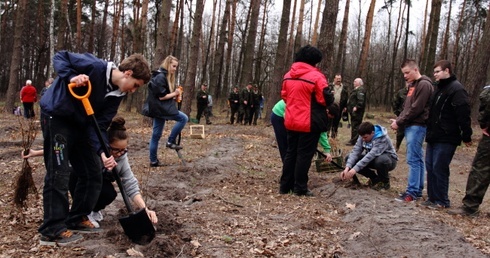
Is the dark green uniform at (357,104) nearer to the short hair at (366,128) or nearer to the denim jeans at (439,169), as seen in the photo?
the short hair at (366,128)

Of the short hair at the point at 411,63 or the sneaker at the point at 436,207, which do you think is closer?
the sneaker at the point at 436,207

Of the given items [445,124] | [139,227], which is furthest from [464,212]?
[139,227]

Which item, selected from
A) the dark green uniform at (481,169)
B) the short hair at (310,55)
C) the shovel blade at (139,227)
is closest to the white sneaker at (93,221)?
the shovel blade at (139,227)

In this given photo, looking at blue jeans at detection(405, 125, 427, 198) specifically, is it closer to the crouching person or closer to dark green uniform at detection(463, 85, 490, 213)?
the crouching person

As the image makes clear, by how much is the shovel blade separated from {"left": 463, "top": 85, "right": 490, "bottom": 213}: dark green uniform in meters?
3.98

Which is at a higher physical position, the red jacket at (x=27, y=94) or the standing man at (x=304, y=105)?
the standing man at (x=304, y=105)

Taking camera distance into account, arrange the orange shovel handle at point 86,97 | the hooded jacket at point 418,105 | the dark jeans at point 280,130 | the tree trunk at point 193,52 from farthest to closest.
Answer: the tree trunk at point 193,52 < the dark jeans at point 280,130 < the hooded jacket at point 418,105 < the orange shovel handle at point 86,97

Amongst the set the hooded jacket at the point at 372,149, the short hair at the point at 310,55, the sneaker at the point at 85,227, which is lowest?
the sneaker at the point at 85,227

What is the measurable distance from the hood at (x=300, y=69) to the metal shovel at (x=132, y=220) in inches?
111

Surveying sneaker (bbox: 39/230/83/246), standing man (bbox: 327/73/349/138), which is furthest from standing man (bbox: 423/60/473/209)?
standing man (bbox: 327/73/349/138)

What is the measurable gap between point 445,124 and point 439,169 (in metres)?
0.60

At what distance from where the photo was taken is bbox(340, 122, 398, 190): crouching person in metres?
5.96

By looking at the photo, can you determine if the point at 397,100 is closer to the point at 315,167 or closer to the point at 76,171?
the point at 315,167

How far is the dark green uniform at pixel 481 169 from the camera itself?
512cm
